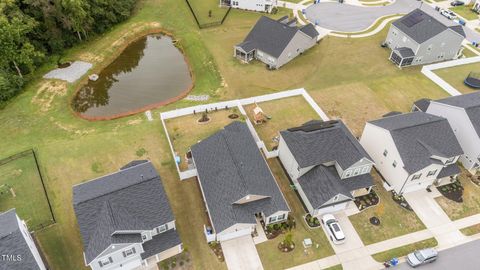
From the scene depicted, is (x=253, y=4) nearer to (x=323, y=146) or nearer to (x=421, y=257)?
(x=323, y=146)

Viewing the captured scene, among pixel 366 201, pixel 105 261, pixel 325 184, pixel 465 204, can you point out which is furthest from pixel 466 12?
pixel 105 261

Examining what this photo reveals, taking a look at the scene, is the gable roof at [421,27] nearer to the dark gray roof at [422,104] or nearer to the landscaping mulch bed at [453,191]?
the dark gray roof at [422,104]

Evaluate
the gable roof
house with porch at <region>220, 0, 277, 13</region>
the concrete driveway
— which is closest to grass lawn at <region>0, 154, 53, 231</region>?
the concrete driveway

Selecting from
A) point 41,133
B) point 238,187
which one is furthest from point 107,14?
point 238,187

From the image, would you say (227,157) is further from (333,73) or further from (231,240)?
(333,73)

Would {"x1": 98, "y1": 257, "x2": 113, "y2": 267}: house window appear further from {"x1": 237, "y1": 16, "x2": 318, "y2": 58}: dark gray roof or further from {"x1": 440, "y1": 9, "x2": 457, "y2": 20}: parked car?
{"x1": 440, "y1": 9, "x2": 457, "y2": 20}: parked car

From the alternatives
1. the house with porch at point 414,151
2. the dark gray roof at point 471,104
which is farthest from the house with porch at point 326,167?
the dark gray roof at point 471,104
